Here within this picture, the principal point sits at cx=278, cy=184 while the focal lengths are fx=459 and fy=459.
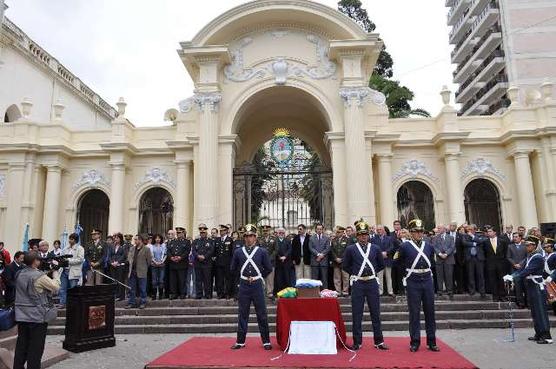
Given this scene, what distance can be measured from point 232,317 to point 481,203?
35.2ft

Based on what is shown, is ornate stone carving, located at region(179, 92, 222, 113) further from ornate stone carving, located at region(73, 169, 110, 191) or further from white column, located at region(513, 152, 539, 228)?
white column, located at region(513, 152, 539, 228)

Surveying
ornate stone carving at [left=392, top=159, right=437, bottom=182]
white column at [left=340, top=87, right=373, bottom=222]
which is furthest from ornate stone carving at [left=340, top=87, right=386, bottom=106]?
ornate stone carving at [left=392, top=159, right=437, bottom=182]

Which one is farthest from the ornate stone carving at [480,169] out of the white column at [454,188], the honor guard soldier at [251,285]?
the honor guard soldier at [251,285]

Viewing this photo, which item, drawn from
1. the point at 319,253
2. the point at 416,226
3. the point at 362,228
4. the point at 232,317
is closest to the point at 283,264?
the point at 319,253

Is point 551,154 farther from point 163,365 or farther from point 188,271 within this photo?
point 163,365

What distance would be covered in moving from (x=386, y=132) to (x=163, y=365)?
1178 cm

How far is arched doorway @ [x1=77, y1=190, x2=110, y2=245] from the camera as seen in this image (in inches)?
664

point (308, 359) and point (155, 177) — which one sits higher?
Result: point (155, 177)

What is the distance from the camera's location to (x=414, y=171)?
16.0 m

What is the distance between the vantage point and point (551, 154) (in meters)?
15.2

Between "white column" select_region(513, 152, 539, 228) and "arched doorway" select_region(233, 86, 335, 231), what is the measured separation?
6198mm

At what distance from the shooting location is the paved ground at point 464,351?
20.9 ft

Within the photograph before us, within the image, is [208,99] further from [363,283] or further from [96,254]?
[363,283]

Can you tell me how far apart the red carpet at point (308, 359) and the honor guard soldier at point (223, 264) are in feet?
11.4
